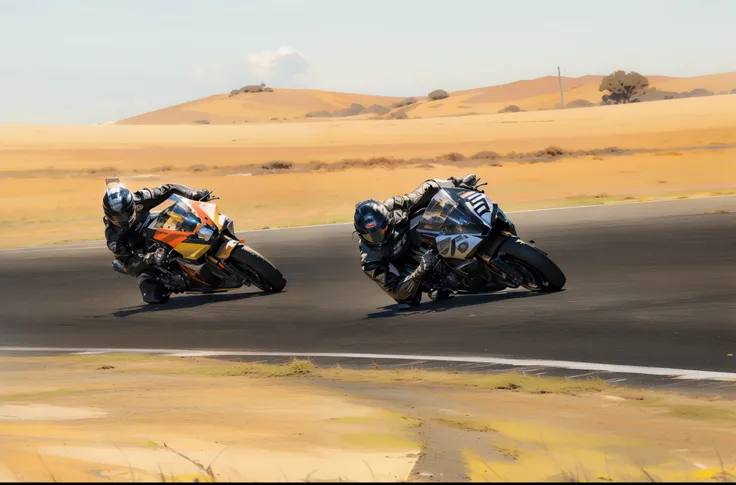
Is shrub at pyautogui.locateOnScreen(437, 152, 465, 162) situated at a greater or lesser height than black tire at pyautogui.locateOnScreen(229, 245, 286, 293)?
lesser

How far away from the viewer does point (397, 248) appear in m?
16.4

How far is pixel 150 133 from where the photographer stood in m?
114

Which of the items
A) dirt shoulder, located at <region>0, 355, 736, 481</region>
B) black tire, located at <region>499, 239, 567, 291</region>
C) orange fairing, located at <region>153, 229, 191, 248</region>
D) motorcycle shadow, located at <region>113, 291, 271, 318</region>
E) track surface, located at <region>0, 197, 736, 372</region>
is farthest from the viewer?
motorcycle shadow, located at <region>113, 291, 271, 318</region>

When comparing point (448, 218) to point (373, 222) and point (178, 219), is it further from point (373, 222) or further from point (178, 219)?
point (178, 219)

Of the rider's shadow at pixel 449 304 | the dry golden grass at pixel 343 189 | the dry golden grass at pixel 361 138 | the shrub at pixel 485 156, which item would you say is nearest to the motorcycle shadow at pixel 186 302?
the rider's shadow at pixel 449 304

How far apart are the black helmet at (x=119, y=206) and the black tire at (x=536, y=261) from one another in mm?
5775

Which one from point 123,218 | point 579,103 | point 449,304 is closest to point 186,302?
point 123,218

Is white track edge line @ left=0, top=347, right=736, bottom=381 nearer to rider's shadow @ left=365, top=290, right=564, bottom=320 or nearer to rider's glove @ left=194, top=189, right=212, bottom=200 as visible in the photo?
rider's shadow @ left=365, top=290, right=564, bottom=320

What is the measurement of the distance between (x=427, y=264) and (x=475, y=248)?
0.72 meters

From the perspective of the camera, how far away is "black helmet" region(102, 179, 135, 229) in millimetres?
17844

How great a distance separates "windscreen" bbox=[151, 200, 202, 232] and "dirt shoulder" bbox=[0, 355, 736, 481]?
5936mm

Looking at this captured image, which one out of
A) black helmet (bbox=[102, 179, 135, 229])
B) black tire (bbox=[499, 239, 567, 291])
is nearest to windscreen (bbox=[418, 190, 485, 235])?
black tire (bbox=[499, 239, 567, 291])

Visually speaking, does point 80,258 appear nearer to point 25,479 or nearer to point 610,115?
point 25,479

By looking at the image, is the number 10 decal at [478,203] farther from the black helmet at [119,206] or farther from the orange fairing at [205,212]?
the black helmet at [119,206]
